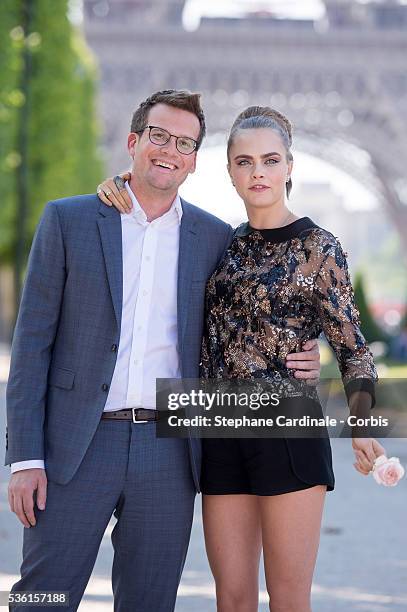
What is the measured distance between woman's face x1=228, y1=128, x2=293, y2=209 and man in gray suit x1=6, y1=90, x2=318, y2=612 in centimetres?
19

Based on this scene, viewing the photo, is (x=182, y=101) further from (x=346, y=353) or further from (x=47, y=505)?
(x=47, y=505)

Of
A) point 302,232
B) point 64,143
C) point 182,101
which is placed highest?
point 64,143

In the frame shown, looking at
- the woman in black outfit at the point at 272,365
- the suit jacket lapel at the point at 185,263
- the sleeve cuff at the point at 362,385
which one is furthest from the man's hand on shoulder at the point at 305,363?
the suit jacket lapel at the point at 185,263

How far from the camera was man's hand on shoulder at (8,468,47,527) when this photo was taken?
141 inches

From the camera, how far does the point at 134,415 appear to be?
3658 millimetres

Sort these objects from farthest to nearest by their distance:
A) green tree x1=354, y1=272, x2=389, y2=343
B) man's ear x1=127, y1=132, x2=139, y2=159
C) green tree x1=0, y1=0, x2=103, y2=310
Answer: green tree x1=354, y1=272, x2=389, y2=343, green tree x1=0, y1=0, x2=103, y2=310, man's ear x1=127, y1=132, x2=139, y2=159

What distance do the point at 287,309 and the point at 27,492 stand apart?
37.0 inches

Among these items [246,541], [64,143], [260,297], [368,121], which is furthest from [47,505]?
[368,121]

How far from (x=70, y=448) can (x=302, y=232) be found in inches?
37.5

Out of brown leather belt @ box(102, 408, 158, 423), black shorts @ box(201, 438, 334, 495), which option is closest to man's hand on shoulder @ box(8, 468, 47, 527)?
brown leather belt @ box(102, 408, 158, 423)

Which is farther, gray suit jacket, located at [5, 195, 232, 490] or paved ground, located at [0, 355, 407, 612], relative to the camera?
paved ground, located at [0, 355, 407, 612]

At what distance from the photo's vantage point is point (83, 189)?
3031cm

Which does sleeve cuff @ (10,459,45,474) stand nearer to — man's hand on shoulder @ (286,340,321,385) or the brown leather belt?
the brown leather belt

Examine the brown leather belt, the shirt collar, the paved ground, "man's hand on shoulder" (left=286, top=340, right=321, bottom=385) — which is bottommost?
the paved ground
